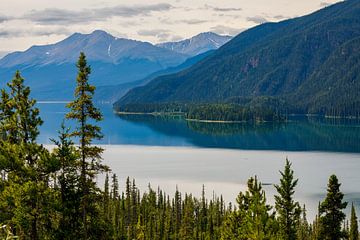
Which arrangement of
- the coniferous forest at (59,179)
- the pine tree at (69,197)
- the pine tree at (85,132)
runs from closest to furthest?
the pine tree at (85,132), the coniferous forest at (59,179), the pine tree at (69,197)

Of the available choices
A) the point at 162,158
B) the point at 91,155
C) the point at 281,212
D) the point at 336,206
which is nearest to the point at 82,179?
the point at 91,155

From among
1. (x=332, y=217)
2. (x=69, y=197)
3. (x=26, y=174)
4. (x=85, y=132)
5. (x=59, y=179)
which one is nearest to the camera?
(x=85, y=132)

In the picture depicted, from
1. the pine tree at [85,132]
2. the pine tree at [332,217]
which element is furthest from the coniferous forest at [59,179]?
the pine tree at [332,217]

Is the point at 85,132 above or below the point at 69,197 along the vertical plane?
above

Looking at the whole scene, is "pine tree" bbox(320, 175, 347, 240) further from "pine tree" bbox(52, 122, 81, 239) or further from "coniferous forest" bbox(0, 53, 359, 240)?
"pine tree" bbox(52, 122, 81, 239)

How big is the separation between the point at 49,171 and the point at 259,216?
46.7ft

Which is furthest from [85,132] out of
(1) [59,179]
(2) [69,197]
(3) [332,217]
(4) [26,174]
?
(3) [332,217]

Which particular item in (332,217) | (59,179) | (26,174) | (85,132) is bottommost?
(332,217)

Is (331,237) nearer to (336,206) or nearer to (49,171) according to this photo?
(336,206)

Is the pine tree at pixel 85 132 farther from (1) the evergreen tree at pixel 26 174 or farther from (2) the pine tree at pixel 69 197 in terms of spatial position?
(1) the evergreen tree at pixel 26 174

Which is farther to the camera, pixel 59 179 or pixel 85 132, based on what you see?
pixel 59 179

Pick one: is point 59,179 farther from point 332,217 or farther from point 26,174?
point 332,217

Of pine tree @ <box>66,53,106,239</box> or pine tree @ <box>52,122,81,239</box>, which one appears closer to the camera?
pine tree @ <box>66,53,106,239</box>

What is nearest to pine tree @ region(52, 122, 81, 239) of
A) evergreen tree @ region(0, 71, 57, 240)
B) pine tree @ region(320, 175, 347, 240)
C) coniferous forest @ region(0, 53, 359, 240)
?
coniferous forest @ region(0, 53, 359, 240)
